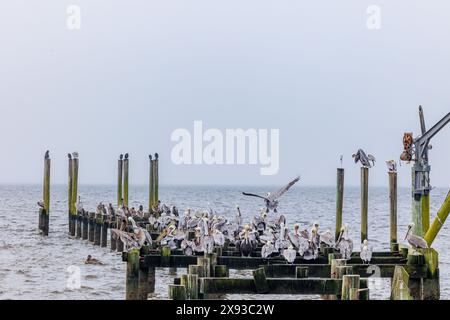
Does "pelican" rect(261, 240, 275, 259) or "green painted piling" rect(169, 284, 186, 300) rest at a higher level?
"pelican" rect(261, 240, 275, 259)

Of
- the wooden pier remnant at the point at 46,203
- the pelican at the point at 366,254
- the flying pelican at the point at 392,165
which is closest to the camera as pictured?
the pelican at the point at 366,254

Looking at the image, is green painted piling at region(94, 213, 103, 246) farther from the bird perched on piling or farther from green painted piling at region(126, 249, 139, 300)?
green painted piling at region(126, 249, 139, 300)

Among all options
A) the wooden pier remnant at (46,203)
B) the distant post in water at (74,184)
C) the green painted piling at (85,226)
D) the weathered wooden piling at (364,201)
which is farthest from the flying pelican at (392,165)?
the wooden pier remnant at (46,203)

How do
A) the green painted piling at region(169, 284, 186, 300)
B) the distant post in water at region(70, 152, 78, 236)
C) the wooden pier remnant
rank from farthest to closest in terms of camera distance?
the distant post in water at region(70, 152, 78, 236) < the wooden pier remnant < the green painted piling at region(169, 284, 186, 300)

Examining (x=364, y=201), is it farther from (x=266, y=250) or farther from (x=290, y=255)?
Answer: (x=290, y=255)

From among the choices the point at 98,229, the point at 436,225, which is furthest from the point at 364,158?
the point at 98,229

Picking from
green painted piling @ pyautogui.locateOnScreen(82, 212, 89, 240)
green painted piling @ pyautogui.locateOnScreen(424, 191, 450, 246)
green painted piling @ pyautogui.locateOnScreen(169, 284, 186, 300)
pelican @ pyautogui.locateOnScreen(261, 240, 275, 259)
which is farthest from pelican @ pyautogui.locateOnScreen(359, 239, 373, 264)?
green painted piling @ pyautogui.locateOnScreen(82, 212, 89, 240)

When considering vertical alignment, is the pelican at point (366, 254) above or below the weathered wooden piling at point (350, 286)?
above

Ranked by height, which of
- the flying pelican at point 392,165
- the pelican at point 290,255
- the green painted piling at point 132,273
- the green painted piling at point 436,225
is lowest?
the green painted piling at point 132,273

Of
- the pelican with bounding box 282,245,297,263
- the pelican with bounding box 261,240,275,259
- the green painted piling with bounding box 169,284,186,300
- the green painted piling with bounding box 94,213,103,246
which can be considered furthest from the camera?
the green painted piling with bounding box 94,213,103,246

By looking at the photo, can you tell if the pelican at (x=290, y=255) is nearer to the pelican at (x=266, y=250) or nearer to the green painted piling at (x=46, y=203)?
the pelican at (x=266, y=250)

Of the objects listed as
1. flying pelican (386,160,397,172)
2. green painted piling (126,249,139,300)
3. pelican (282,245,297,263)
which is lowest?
green painted piling (126,249,139,300)

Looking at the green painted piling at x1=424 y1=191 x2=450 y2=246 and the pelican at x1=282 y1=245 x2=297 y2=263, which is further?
the green painted piling at x1=424 y1=191 x2=450 y2=246
